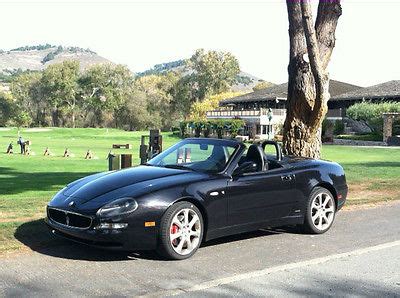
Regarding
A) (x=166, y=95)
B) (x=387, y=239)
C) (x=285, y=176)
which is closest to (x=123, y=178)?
(x=285, y=176)

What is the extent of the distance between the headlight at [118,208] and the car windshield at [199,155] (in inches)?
50.7

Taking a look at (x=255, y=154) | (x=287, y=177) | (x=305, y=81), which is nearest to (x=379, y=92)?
(x=305, y=81)

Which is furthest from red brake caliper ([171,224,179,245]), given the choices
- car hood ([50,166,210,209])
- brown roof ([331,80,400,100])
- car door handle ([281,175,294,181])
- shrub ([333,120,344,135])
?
brown roof ([331,80,400,100])

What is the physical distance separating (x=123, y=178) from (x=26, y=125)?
337 ft

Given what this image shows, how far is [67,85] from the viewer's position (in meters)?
109

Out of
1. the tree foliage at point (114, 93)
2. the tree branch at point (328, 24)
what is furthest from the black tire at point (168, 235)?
the tree foliage at point (114, 93)

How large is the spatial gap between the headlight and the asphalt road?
21.2 inches

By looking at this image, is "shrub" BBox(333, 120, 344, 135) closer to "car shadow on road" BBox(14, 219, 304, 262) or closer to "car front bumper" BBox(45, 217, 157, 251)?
"car shadow on road" BBox(14, 219, 304, 262)

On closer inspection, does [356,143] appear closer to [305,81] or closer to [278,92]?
[278,92]

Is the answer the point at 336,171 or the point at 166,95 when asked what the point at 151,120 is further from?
the point at 336,171

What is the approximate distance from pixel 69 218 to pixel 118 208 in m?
0.63

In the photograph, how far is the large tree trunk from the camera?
11055 millimetres

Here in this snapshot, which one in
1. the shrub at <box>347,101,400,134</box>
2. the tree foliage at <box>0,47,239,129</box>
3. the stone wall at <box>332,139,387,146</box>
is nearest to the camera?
the stone wall at <box>332,139,387,146</box>

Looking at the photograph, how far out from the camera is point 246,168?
6676mm
